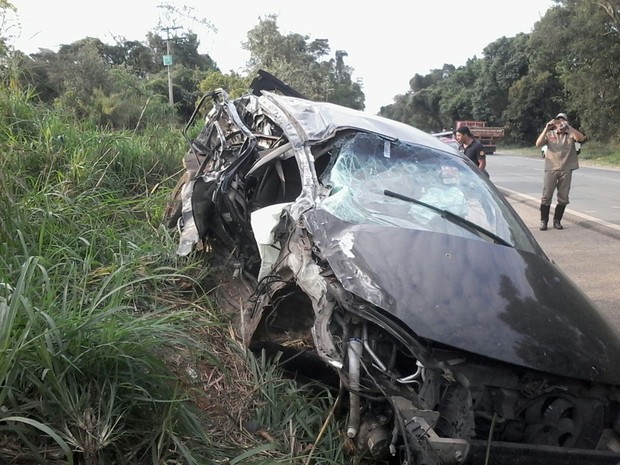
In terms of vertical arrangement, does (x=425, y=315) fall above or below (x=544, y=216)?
above

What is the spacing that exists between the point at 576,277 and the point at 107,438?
5.16m

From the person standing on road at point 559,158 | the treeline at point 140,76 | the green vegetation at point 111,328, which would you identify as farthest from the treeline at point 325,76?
the person standing on road at point 559,158

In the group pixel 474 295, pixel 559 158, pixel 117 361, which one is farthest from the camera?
pixel 559 158

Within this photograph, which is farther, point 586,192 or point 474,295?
point 586,192

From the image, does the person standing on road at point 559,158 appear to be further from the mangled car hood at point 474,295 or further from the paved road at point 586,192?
the mangled car hood at point 474,295

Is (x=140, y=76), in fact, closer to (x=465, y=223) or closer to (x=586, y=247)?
(x=586, y=247)

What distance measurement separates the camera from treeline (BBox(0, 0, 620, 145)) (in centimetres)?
1155

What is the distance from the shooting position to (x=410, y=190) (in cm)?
328

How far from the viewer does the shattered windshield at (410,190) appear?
298 centimetres

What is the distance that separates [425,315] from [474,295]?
0.30 metres

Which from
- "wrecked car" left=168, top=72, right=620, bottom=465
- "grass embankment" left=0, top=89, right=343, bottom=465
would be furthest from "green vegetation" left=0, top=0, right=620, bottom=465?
"wrecked car" left=168, top=72, right=620, bottom=465

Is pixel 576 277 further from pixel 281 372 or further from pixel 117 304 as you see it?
pixel 117 304

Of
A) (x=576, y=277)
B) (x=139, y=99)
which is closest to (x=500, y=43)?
(x=139, y=99)

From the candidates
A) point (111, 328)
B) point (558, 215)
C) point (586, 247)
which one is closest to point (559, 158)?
point (558, 215)
